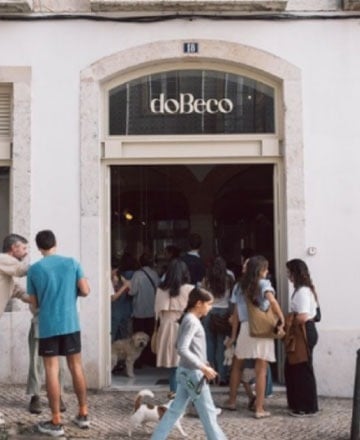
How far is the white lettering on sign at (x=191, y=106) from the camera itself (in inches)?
344

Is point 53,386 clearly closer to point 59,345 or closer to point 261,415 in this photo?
point 59,345

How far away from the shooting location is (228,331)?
26.9 ft

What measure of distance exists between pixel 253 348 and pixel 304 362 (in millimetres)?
577

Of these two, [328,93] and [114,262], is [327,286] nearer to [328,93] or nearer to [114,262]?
[328,93]

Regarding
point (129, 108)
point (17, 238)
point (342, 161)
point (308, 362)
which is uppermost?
point (129, 108)

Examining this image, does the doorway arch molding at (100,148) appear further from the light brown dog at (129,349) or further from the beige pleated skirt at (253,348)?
the beige pleated skirt at (253,348)

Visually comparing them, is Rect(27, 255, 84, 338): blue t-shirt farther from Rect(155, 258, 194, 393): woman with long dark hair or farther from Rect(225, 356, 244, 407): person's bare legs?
Rect(225, 356, 244, 407): person's bare legs

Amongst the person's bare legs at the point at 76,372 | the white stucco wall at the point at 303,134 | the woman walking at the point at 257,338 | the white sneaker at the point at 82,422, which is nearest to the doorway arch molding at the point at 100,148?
the white stucco wall at the point at 303,134

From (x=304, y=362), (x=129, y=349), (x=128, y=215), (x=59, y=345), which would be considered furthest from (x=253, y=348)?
(x=128, y=215)

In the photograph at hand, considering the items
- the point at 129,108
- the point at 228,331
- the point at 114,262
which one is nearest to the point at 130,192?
the point at 114,262

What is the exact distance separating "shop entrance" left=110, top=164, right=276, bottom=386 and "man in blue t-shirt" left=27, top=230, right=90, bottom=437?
5.97m

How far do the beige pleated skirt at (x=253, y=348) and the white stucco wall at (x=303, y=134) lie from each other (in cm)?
130

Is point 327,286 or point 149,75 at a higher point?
point 149,75

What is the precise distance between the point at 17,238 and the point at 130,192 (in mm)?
6767
